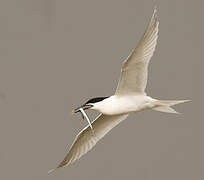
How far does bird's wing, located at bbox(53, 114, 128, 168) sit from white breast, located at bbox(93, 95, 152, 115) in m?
0.14

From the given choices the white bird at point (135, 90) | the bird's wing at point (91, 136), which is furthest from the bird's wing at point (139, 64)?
the bird's wing at point (91, 136)

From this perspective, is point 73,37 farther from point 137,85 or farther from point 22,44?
point 137,85

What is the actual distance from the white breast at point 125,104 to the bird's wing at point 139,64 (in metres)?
0.02

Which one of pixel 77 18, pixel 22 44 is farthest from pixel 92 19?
pixel 22 44

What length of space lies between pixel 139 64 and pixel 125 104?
0.34ft

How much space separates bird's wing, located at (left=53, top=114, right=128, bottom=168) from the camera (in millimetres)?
1434

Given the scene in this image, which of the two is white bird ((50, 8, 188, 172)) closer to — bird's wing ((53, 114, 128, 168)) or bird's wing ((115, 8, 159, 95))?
bird's wing ((115, 8, 159, 95))

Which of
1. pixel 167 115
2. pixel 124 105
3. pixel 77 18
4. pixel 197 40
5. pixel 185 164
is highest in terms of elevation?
pixel 77 18

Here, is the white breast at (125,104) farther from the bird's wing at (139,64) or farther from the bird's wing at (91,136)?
the bird's wing at (91,136)

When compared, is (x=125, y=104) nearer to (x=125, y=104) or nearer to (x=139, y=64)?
(x=125, y=104)

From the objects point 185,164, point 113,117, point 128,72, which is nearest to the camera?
point 128,72

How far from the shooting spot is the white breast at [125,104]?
1.28m

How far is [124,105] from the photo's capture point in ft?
4.20

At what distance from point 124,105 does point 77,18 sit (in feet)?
1.85
